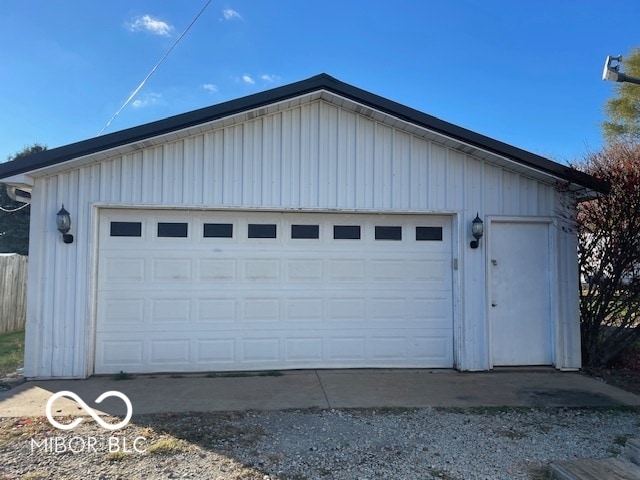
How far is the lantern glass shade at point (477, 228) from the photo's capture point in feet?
22.4

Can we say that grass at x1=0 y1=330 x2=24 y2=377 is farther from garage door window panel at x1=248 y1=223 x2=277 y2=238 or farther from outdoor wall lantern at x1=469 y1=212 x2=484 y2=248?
outdoor wall lantern at x1=469 y1=212 x2=484 y2=248

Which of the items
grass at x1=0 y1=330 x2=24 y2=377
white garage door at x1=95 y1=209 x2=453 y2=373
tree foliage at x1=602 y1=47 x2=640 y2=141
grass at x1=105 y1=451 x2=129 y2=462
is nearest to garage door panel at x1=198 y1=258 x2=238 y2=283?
white garage door at x1=95 y1=209 x2=453 y2=373

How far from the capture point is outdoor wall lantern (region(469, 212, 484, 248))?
6828mm

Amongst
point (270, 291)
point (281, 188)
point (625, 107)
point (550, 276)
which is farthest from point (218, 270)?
point (625, 107)

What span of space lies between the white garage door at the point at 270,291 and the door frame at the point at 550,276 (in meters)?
0.59

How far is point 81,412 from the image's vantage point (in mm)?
4816

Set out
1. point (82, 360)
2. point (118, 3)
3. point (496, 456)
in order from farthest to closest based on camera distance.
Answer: point (118, 3) → point (82, 360) → point (496, 456)

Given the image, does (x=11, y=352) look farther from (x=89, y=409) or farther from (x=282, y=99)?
(x=282, y=99)

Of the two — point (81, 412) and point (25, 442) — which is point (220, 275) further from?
point (25, 442)

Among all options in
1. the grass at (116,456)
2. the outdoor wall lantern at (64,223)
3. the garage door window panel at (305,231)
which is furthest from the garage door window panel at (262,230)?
the grass at (116,456)

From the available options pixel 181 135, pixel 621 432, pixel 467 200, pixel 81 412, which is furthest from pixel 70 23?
pixel 621 432

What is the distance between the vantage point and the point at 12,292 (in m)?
10.7

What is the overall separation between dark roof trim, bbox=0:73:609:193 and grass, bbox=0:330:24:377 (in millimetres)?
3127

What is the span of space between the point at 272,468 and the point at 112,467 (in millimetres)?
1306
